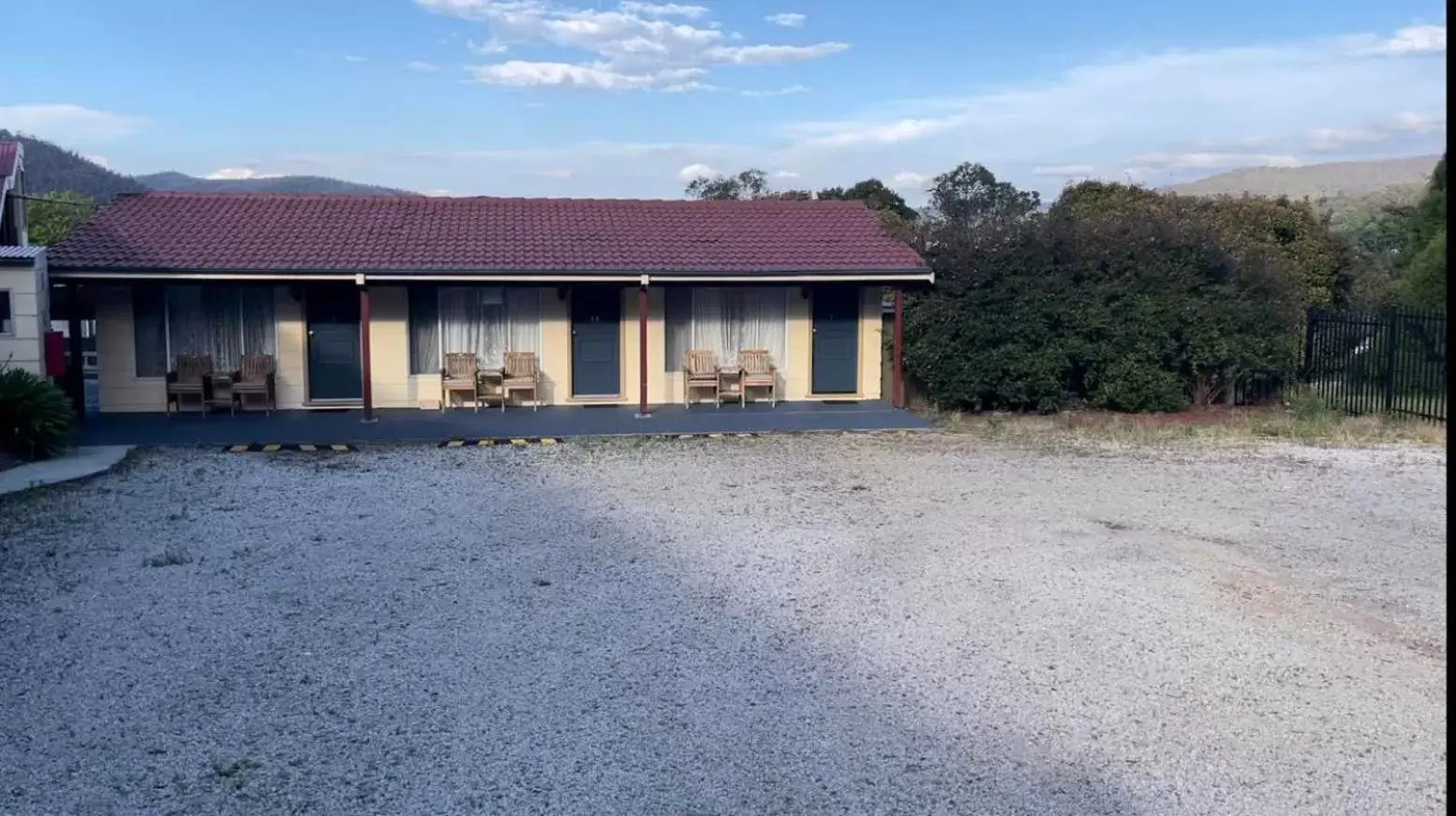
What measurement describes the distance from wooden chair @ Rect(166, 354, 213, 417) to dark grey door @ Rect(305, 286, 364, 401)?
1.46 meters

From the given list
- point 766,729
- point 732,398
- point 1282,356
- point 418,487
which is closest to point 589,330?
point 732,398

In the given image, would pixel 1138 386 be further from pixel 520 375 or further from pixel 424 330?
pixel 424 330

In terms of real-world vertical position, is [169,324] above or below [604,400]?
above

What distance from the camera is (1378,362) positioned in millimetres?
18641

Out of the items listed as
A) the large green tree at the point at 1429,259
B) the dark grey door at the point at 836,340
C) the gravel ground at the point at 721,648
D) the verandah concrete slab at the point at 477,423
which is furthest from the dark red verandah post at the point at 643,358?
the large green tree at the point at 1429,259

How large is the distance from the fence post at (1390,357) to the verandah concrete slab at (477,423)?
6.60m

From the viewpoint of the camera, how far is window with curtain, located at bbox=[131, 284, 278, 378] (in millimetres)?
18703

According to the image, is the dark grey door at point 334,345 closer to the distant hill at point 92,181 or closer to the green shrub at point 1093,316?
the green shrub at point 1093,316

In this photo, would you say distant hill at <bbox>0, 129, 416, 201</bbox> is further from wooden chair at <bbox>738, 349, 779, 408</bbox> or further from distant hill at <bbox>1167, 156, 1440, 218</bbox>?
distant hill at <bbox>1167, 156, 1440, 218</bbox>

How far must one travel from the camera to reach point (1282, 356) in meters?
19.6

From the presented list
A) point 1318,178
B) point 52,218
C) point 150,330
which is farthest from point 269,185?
point 1318,178

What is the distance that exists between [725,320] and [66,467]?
9683 millimetres

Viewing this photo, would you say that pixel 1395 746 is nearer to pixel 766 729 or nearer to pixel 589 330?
pixel 766 729

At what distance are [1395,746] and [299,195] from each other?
753 inches
